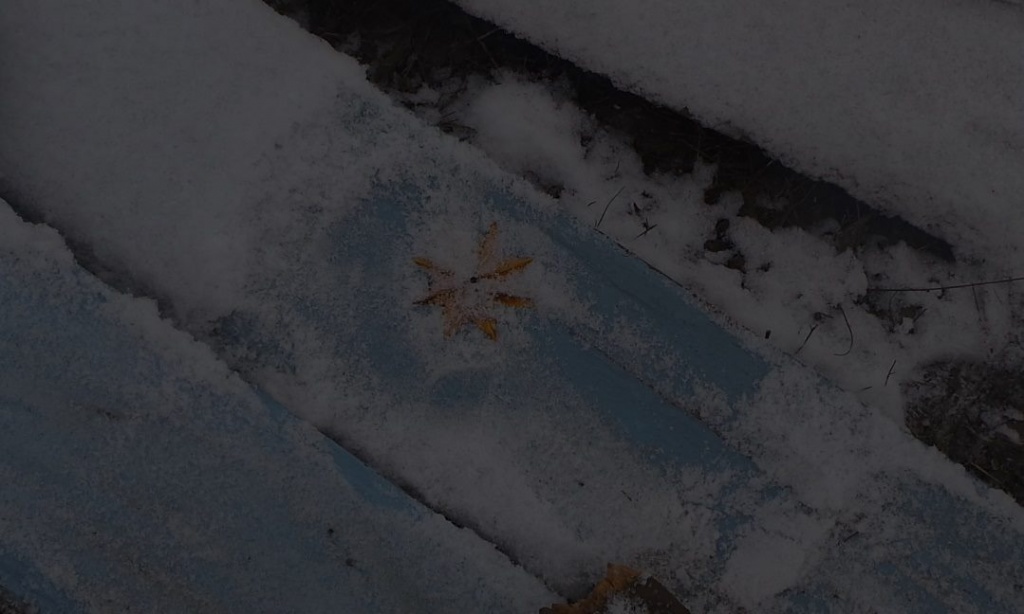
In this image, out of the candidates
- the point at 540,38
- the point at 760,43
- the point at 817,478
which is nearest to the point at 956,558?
the point at 817,478

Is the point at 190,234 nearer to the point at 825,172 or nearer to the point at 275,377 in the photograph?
the point at 275,377

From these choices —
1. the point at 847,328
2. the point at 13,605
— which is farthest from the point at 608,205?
the point at 13,605

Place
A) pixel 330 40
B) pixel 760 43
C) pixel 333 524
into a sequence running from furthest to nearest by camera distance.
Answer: pixel 330 40, pixel 760 43, pixel 333 524

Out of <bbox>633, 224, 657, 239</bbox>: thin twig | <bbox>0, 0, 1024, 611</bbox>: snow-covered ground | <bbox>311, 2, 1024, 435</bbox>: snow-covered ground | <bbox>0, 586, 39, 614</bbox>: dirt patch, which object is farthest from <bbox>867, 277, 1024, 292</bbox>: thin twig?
<bbox>0, 586, 39, 614</bbox>: dirt patch

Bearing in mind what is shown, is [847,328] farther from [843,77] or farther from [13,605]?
[13,605]

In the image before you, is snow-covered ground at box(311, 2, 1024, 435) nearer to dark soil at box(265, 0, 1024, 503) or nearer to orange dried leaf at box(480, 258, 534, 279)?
dark soil at box(265, 0, 1024, 503)

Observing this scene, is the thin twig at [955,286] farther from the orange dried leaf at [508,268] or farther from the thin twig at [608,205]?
the orange dried leaf at [508,268]
